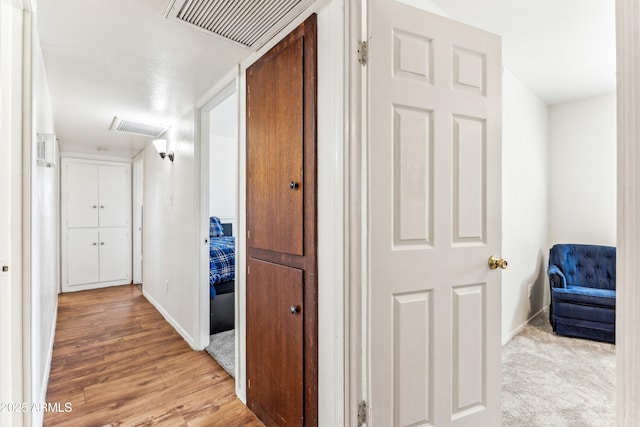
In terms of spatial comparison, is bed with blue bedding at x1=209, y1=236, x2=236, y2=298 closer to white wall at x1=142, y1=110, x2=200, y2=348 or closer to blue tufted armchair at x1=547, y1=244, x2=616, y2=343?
white wall at x1=142, y1=110, x2=200, y2=348

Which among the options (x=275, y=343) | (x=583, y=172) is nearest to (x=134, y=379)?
(x=275, y=343)

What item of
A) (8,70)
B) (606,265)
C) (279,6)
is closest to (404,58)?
(279,6)


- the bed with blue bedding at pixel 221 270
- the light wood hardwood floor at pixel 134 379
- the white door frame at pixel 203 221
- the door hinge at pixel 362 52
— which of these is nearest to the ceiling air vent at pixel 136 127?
the white door frame at pixel 203 221

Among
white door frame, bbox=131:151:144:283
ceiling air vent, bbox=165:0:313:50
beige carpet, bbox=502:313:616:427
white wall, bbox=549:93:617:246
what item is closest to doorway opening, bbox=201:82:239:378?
ceiling air vent, bbox=165:0:313:50

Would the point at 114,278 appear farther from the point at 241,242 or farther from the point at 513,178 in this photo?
the point at 513,178

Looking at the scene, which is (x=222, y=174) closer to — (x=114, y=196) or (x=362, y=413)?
(x=114, y=196)

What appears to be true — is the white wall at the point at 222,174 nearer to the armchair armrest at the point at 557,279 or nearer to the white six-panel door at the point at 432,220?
the white six-panel door at the point at 432,220

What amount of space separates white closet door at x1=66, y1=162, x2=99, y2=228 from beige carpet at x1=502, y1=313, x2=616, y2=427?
580 cm

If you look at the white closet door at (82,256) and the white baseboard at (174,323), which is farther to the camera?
the white closet door at (82,256)

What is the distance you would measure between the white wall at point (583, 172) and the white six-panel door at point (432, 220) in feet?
9.58

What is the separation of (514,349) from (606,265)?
1.54m

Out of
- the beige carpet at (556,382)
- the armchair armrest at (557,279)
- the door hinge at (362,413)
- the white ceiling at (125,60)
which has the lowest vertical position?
the beige carpet at (556,382)

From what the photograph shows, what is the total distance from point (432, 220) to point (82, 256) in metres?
5.54

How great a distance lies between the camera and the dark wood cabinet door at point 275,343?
1.49 m
